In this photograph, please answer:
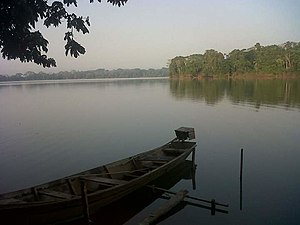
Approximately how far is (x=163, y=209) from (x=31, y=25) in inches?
241

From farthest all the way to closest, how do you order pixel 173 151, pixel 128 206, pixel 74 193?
pixel 173 151
pixel 128 206
pixel 74 193

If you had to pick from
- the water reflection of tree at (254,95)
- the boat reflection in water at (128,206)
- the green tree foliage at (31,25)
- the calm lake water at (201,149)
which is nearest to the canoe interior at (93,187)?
the boat reflection in water at (128,206)

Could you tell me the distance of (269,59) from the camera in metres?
92.3

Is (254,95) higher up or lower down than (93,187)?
lower down

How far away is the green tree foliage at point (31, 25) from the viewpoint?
449 cm

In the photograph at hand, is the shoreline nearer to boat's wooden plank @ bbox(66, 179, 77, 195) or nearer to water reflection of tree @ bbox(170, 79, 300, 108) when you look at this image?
water reflection of tree @ bbox(170, 79, 300, 108)

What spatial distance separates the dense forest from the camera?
295 feet

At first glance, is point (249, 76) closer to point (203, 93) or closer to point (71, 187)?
point (203, 93)

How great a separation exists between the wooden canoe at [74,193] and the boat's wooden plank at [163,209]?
127cm

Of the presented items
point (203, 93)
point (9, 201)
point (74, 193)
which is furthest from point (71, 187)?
point (203, 93)

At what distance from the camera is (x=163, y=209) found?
28.5 feet

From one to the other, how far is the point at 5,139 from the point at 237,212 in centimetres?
1808

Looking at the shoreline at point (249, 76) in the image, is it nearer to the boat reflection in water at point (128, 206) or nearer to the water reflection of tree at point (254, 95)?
the water reflection of tree at point (254, 95)

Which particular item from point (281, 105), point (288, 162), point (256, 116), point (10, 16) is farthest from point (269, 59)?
point (10, 16)
